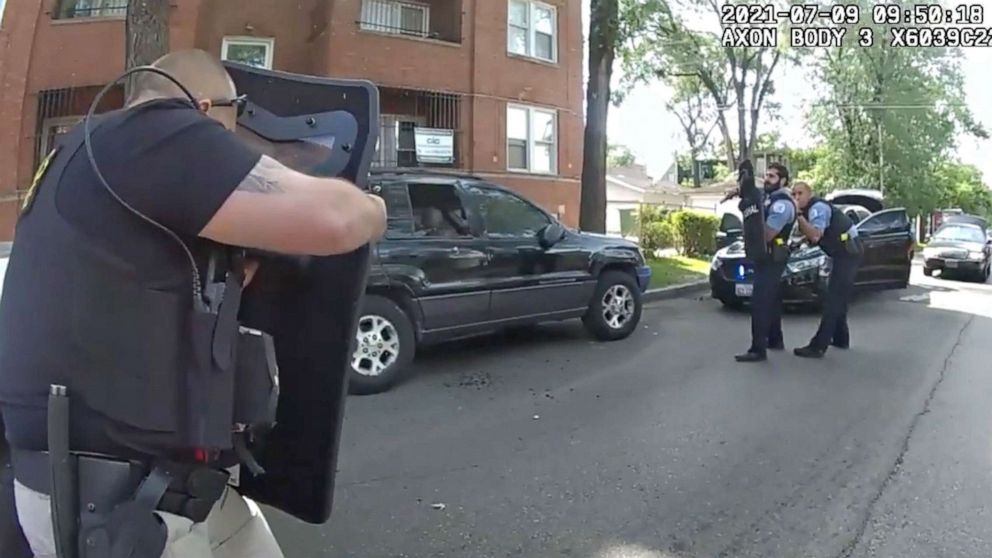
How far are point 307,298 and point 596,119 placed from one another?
15067 millimetres

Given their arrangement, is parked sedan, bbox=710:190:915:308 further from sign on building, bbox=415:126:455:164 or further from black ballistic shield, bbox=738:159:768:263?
sign on building, bbox=415:126:455:164

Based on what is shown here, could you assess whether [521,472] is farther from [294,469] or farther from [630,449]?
[294,469]

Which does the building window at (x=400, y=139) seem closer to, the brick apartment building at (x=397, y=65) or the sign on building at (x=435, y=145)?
the brick apartment building at (x=397, y=65)

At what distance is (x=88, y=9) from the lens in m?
17.2

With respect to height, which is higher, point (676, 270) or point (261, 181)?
point (261, 181)

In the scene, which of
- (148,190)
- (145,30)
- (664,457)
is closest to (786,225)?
(664,457)

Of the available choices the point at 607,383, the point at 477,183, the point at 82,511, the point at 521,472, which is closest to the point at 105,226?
the point at 82,511

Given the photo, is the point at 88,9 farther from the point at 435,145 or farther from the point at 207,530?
the point at 207,530

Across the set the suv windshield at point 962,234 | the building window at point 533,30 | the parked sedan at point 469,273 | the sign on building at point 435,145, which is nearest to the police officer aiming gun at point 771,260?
the parked sedan at point 469,273

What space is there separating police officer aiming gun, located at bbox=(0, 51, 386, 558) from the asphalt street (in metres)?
2.31

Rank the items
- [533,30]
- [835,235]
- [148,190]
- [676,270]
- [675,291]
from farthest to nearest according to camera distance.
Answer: [533,30]
[676,270]
[675,291]
[835,235]
[148,190]

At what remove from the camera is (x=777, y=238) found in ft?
26.8

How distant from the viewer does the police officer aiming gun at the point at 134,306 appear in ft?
5.18

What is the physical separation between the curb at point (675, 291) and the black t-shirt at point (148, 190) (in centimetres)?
1183
